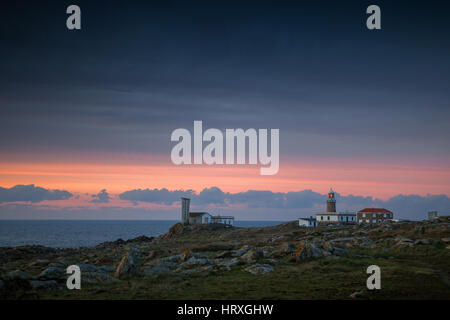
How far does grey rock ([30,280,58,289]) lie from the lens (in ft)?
97.9

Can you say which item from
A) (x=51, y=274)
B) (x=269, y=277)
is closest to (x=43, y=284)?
(x=51, y=274)

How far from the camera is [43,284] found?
99.5 feet

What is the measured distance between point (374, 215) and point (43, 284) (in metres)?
111

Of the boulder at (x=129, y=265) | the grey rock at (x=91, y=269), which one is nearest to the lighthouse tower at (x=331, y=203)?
the grey rock at (x=91, y=269)

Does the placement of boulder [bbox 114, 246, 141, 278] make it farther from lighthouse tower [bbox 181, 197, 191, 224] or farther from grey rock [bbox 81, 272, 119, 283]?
lighthouse tower [bbox 181, 197, 191, 224]

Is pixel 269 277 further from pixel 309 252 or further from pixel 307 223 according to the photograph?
pixel 307 223

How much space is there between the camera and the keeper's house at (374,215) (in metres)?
120

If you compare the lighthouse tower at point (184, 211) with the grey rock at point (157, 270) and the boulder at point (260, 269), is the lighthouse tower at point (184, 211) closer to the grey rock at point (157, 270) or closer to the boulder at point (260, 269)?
the grey rock at point (157, 270)

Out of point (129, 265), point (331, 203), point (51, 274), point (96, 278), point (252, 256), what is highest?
point (331, 203)
